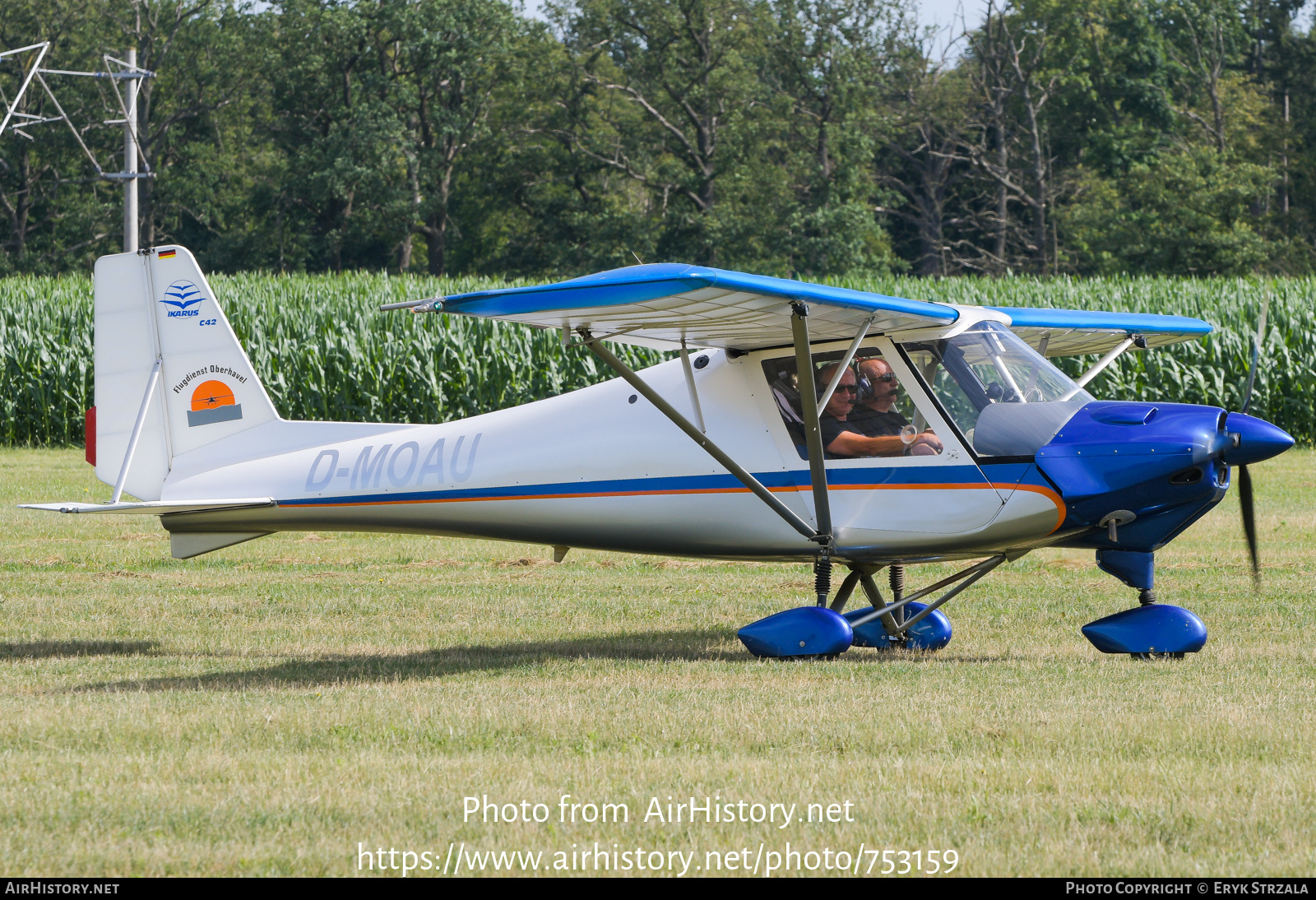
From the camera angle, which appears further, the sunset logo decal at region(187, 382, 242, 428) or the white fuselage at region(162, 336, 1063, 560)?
the sunset logo decal at region(187, 382, 242, 428)

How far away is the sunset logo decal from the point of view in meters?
9.44

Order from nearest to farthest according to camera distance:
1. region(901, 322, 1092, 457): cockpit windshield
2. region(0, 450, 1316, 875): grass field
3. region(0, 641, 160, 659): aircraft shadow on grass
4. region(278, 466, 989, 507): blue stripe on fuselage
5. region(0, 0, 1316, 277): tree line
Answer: region(0, 450, 1316, 875): grass field
region(901, 322, 1092, 457): cockpit windshield
region(278, 466, 989, 507): blue stripe on fuselage
region(0, 641, 160, 659): aircraft shadow on grass
region(0, 0, 1316, 277): tree line

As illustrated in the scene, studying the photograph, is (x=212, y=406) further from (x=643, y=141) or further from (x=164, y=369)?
(x=643, y=141)

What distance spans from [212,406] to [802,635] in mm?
4367

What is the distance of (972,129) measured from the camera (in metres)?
59.9

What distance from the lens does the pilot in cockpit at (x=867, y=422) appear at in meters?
8.08

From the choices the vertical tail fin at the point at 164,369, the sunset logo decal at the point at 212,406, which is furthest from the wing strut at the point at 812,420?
the sunset logo decal at the point at 212,406

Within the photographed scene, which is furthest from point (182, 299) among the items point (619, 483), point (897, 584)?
point (897, 584)

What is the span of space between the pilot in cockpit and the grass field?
1256mm

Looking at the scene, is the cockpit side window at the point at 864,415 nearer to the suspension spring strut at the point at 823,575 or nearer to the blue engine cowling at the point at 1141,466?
the suspension spring strut at the point at 823,575

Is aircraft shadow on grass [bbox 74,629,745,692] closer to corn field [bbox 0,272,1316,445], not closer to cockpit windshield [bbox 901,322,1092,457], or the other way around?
cockpit windshield [bbox 901,322,1092,457]

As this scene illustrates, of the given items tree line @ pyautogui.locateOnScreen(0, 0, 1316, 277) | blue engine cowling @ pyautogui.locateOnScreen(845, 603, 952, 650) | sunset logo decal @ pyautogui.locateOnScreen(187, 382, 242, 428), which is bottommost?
blue engine cowling @ pyautogui.locateOnScreen(845, 603, 952, 650)

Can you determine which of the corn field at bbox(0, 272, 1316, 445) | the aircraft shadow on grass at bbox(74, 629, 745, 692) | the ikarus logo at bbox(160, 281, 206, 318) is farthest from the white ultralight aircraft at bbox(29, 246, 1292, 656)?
the corn field at bbox(0, 272, 1316, 445)

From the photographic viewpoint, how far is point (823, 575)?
27.2 feet
